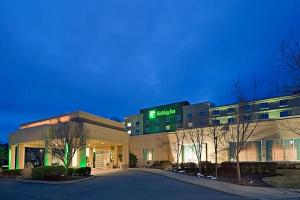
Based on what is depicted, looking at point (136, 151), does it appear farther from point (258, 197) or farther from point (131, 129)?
point (131, 129)

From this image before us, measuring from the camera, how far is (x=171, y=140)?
1585 inches

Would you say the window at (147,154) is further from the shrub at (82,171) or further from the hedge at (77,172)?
the hedge at (77,172)

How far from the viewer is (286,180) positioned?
21172 millimetres

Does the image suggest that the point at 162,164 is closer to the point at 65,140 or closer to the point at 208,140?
the point at 208,140

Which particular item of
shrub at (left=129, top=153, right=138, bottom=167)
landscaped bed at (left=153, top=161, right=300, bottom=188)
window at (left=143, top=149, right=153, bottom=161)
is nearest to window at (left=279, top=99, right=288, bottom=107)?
window at (left=143, top=149, right=153, bottom=161)

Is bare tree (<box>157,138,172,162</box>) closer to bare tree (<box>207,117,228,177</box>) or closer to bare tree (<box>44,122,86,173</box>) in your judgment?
bare tree (<box>207,117,228,177</box>)

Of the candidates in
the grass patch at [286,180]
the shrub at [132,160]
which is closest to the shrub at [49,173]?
the grass patch at [286,180]

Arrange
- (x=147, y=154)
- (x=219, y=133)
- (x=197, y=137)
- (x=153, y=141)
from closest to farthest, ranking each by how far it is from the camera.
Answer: (x=197, y=137)
(x=219, y=133)
(x=153, y=141)
(x=147, y=154)

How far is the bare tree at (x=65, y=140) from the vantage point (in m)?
27.7

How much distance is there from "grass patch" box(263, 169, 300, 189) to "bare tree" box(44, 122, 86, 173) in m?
15.4

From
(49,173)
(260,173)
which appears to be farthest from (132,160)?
(260,173)

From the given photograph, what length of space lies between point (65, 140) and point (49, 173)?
11.1ft

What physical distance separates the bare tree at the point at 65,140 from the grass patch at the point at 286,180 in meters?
15.4

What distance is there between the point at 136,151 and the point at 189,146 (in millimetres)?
10546
